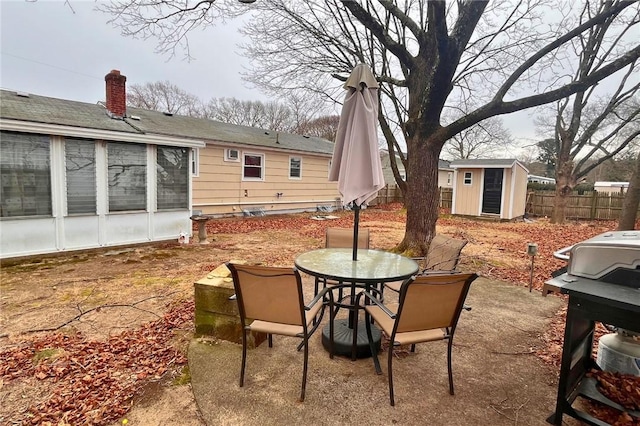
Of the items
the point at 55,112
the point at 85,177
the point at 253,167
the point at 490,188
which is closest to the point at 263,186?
the point at 253,167

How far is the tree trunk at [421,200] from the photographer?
241 inches

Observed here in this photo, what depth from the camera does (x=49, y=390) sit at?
2.36 metres

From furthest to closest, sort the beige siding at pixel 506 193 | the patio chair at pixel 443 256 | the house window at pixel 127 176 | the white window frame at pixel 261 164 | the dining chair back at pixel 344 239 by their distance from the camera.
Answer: the beige siding at pixel 506 193
the white window frame at pixel 261 164
the house window at pixel 127 176
the dining chair back at pixel 344 239
the patio chair at pixel 443 256

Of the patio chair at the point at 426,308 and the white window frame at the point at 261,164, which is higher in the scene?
the white window frame at the point at 261,164

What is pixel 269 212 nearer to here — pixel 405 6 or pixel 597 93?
pixel 405 6

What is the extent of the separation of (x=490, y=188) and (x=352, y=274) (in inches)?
553

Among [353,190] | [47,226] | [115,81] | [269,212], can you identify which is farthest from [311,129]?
[353,190]

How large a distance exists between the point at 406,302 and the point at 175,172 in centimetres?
709

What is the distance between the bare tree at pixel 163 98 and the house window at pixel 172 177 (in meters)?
20.6

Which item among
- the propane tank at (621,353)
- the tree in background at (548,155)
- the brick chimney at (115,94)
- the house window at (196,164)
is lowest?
the propane tank at (621,353)

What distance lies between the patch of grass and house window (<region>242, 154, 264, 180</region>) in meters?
10.7

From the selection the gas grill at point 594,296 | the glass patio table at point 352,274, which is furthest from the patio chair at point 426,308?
the gas grill at point 594,296

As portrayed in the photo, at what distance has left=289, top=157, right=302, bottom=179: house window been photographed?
14719mm

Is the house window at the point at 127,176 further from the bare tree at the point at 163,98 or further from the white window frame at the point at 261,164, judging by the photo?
the bare tree at the point at 163,98
